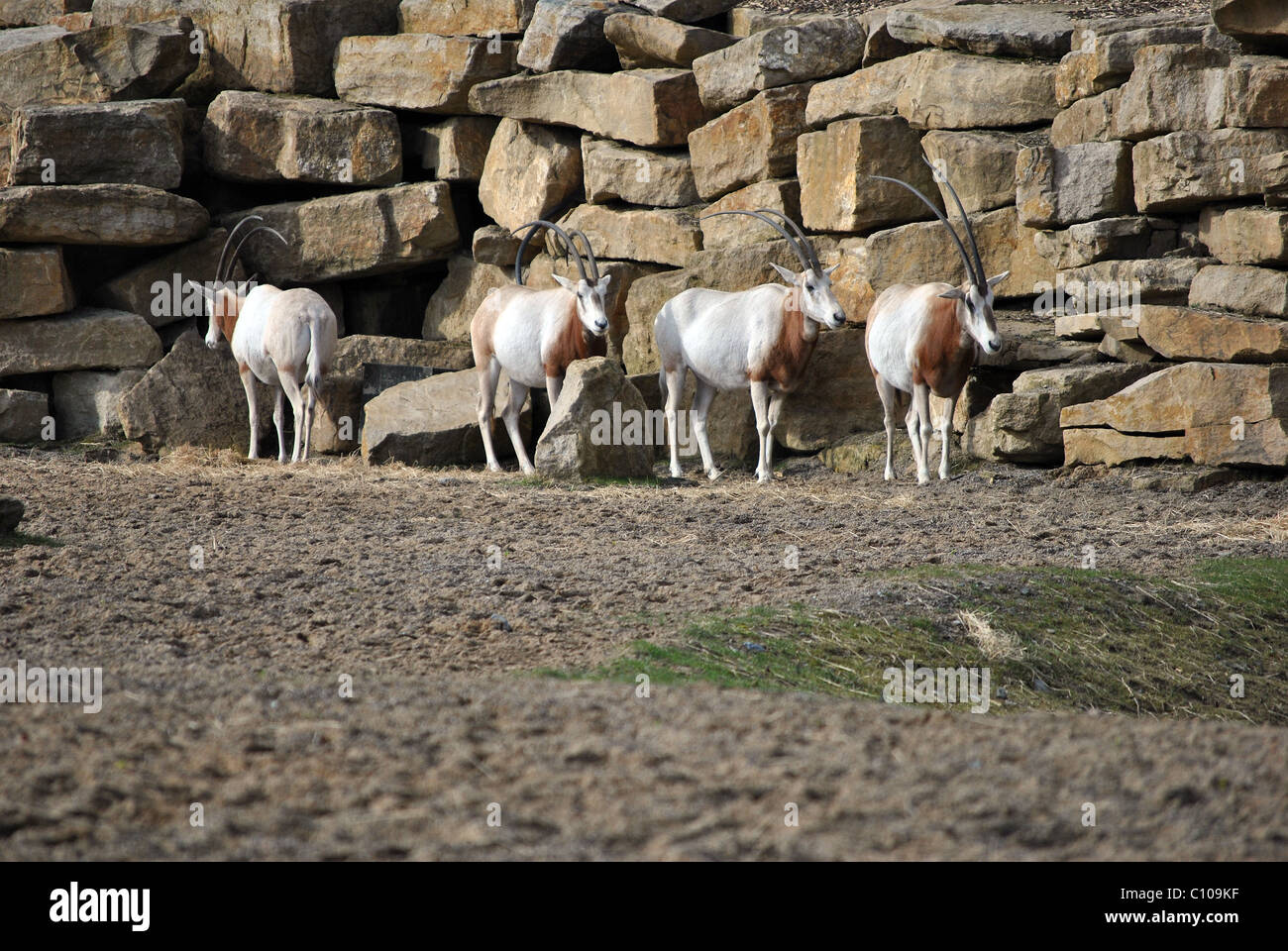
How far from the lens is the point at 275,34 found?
1542 centimetres

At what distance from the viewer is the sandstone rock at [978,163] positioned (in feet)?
38.0

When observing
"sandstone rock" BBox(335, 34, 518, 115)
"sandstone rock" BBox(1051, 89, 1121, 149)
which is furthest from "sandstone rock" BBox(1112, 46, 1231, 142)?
"sandstone rock" BBox(335, 34, 518, 115)

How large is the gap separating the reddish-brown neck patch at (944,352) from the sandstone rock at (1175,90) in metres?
2.01

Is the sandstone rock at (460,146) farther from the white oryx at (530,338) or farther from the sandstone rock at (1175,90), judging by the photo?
the sandstone rock at (1175,90)

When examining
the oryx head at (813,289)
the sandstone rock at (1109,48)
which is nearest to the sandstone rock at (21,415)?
the oryx head at (813,289)

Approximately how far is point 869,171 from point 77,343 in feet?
27.6

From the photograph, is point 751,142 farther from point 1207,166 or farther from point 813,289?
A: point 1207,166

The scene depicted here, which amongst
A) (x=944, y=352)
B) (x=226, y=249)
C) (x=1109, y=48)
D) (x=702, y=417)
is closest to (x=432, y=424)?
(x=702, y=417)

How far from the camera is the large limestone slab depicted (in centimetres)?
1341

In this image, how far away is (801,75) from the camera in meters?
12.9

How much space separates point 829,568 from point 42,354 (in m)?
10.1

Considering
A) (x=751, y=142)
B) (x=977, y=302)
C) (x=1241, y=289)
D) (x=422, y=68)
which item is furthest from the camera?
(x=422, y=68)

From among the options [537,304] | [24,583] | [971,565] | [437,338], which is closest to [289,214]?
[437,338]

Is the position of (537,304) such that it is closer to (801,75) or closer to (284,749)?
(801,75)
